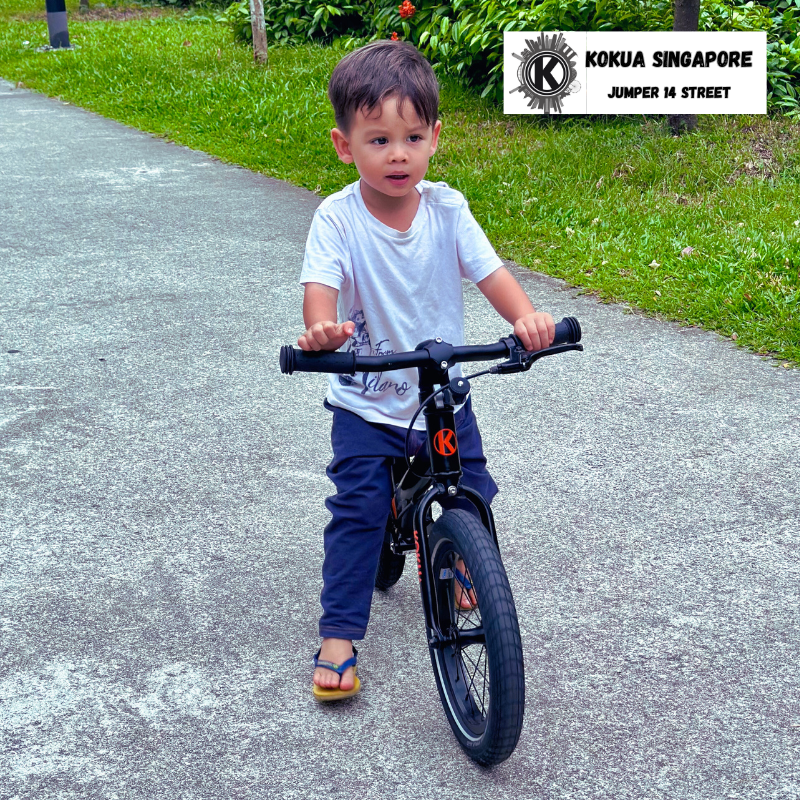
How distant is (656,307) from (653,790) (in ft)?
11.1

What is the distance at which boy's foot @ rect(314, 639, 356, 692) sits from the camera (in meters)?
2.67

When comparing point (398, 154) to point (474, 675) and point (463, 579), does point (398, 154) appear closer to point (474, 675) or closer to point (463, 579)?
point (463, 579)

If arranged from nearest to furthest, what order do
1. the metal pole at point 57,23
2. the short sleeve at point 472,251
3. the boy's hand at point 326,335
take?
the boy's hand at point 326,335, the short sleeve at point 472,251, the metal pole at point 57,23

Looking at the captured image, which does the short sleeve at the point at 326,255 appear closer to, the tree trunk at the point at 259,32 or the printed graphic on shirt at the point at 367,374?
the printed graphic on shirt at the point at 367,374

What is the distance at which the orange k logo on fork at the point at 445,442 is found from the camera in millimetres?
2408

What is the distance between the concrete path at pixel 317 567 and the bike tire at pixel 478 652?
10 centimetres

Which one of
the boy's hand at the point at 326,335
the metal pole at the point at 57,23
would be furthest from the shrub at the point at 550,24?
the metal pole at the point at 57,23

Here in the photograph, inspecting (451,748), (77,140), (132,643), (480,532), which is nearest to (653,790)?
(451,748)

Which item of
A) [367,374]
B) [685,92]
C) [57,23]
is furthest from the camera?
[57,23]

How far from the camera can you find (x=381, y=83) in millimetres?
2338

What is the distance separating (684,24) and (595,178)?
1503mm

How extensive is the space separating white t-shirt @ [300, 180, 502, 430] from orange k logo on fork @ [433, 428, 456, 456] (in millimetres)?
219

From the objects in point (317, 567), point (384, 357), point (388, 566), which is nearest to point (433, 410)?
point (384, 357)

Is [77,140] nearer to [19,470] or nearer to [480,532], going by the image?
[19,470]
